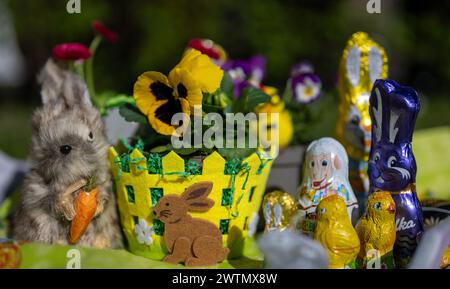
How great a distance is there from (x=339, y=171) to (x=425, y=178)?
2.14 ft

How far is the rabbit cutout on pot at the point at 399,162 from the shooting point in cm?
101

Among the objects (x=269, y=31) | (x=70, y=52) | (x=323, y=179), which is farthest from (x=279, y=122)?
(x=269, y=31)

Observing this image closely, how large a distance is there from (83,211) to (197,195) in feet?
0.76

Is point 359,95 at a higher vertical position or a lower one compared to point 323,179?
higher

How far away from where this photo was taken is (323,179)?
1.09m

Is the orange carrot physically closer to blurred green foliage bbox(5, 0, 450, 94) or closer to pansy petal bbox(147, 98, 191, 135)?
pansy petal bbox(147, 98, 191, 135)

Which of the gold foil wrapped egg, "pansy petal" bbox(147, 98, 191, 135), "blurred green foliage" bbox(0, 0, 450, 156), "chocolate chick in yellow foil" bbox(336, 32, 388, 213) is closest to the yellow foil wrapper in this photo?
"chocolate chick in yellow foil" bbox(336, 32, 388, 213)

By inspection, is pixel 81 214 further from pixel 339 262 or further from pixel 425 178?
pixel 425 178

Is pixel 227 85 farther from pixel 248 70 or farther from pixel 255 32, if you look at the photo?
pixel 255 32

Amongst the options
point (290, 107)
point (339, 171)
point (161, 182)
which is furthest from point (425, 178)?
point (161, 182)

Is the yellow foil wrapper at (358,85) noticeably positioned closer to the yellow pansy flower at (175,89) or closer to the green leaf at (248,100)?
the green leaf at (248,100)

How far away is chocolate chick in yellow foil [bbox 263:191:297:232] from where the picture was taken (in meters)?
1.10

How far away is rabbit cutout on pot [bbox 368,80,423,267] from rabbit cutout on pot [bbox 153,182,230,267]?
0.33m

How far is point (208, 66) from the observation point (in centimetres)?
109
